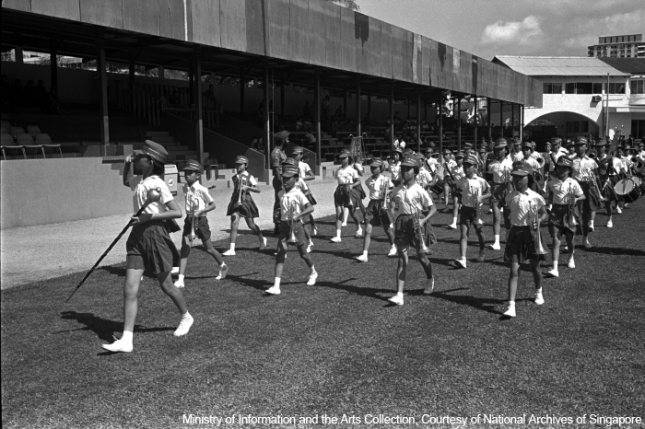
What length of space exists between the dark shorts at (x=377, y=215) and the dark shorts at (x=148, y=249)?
5787 millimetres

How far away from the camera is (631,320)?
289 inches

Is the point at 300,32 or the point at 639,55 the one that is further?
the point at 639,55

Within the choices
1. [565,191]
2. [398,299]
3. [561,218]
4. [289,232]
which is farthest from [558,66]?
[398,299]

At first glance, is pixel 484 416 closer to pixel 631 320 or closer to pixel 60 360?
pixel 631 320

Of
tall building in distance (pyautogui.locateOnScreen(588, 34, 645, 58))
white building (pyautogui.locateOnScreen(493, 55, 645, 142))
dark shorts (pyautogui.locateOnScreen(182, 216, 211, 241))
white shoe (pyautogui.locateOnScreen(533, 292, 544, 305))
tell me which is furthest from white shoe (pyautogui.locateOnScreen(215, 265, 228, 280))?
white building (pyautogui.locateOnScreen(493, 55, 645, 142))

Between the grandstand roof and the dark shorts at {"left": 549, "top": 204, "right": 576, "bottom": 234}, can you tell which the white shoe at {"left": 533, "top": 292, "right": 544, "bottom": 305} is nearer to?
the dark shorts at {"left": 549, "top": 204, "right": 576, "bottom": 234}

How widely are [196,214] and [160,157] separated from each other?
321 cm

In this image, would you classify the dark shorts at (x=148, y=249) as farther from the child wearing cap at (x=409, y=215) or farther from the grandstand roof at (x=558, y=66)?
the grandstand roof at (x=558, y=66)

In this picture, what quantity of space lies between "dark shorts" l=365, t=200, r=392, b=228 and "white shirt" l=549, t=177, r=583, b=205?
114 inches

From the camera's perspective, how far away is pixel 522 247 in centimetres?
779

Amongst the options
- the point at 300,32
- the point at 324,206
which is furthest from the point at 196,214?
the point at 300,32

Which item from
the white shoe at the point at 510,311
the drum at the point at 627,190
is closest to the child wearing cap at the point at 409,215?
the white shoe at the point at 510,311

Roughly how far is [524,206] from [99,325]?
537 cm

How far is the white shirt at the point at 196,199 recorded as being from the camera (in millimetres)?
9688
